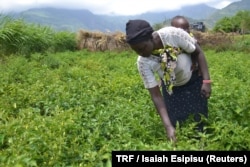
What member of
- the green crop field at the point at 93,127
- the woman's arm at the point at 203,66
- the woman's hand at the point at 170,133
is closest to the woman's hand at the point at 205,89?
the woman's arm at the point at 203,66

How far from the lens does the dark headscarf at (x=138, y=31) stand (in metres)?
3.01

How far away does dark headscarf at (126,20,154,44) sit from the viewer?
3014mm

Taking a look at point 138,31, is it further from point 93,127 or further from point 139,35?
point 93,127

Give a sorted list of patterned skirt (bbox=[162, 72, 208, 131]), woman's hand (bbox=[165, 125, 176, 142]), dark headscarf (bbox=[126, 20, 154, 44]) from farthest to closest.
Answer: patterned skirt (bbox=[162, 72, 208, 131]), woman's hand (bbox=[165, 125, 176, 142]), dark headscarf (bbox=[126, 20, 154, 44])

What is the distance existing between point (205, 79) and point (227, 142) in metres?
0.66

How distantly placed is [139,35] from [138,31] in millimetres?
33

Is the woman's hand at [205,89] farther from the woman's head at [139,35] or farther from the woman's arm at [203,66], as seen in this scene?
the woman's head at [139,35]

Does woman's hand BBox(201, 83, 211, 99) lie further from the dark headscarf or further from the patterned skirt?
the dark headscarf

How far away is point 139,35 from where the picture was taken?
9.87 feet

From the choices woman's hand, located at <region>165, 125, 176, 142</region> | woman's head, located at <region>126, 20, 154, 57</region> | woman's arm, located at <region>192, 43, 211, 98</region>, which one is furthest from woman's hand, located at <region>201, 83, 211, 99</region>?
woman's head, located at <region>126, 20, 154, 57</region>

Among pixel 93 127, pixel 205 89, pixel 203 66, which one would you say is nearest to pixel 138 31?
pixel 203 66

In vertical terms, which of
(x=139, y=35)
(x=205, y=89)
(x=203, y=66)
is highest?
(x=139, y=35)

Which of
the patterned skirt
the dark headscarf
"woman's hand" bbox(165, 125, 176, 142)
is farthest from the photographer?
the patterned skirt

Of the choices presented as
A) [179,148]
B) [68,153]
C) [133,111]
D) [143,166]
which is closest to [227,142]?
[179,148]
